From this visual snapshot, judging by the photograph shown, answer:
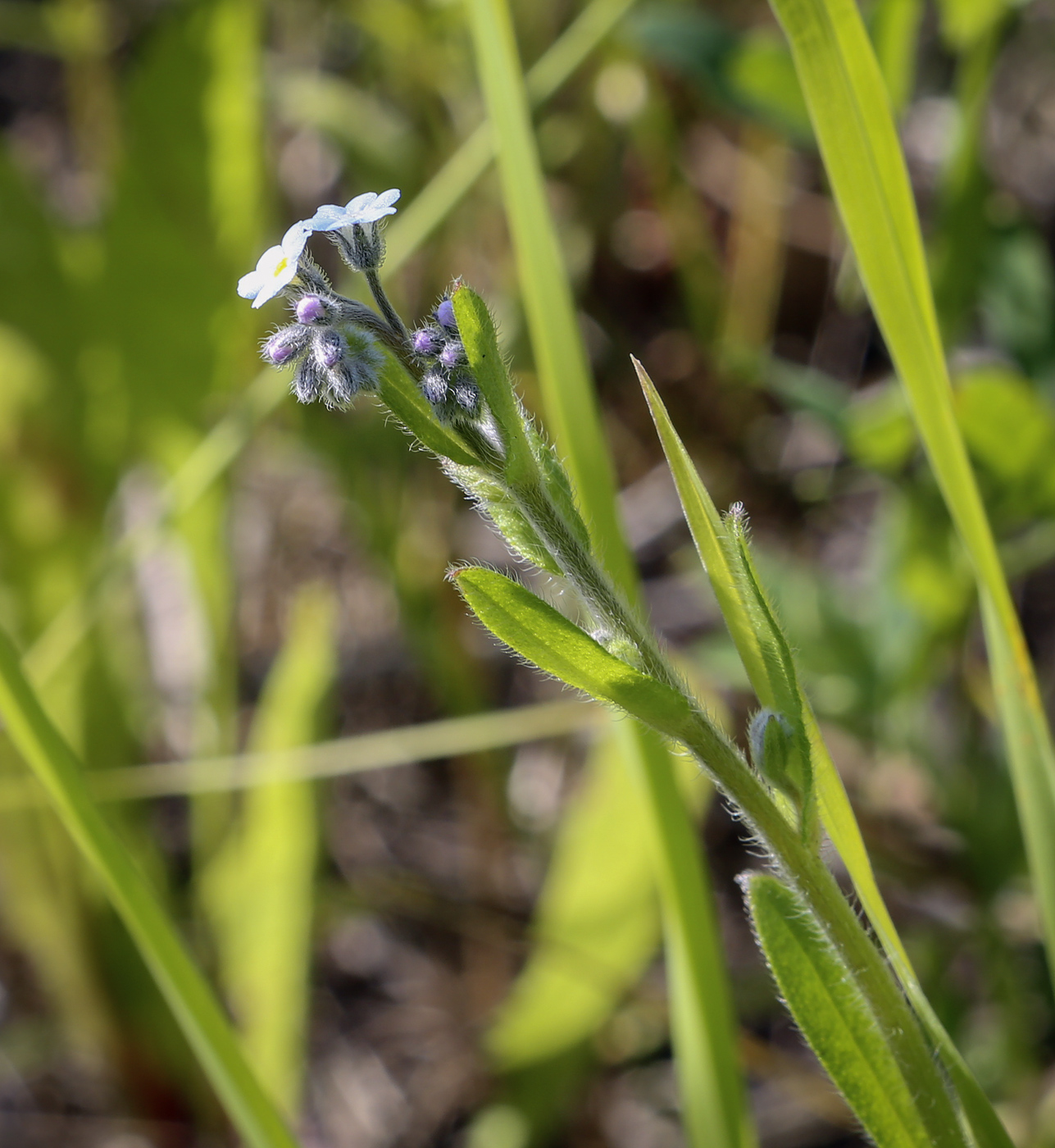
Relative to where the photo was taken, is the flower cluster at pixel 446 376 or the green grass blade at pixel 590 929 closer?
the flower cluster at pixel 446 376

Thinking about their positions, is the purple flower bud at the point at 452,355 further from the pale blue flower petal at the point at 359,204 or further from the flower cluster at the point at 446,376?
the pale blue flower petal at the point at 359,204

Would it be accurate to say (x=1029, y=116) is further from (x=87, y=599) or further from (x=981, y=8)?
(x=87, y=599)

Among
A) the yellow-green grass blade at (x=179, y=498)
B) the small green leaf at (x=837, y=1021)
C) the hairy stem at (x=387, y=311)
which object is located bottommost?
the small green leaf at (x=837, y=1021)

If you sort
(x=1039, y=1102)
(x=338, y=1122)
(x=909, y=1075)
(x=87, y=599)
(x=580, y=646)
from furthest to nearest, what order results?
(x=338, y=1122), (x=87, y=599), (x=1039, y=1102), (x=909, y=1075), (x=580, y=646)

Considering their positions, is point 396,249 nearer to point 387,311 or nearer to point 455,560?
point 455,560

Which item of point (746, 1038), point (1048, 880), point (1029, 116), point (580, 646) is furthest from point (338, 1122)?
point (1029, 116)

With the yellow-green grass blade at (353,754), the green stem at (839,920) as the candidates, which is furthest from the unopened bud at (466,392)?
the yellow-green grass blade at (353,754)

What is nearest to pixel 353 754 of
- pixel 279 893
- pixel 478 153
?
pixel 279 893
